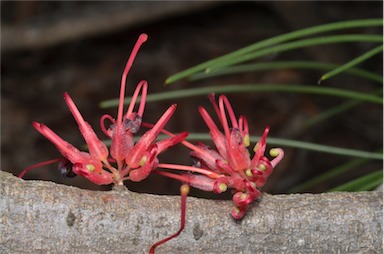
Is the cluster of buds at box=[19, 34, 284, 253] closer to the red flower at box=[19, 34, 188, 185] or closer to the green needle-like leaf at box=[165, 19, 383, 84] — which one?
the red flower at box=[19, 34, 188, 185]

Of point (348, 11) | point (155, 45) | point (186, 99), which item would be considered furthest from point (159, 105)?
point (348, 11)

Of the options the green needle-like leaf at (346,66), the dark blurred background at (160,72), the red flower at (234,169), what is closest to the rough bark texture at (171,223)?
the red flower at (234,169)

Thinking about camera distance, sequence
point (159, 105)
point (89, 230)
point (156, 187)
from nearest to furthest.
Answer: point (89, 230)
point (156, 187)
point (159, 105)

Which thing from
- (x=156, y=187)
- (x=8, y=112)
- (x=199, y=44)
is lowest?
(x=156, y=187)

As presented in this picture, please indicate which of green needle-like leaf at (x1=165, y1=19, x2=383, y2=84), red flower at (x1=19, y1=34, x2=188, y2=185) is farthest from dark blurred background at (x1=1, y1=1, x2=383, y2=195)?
red flower at (x1=19, y1=34, x2=188, y2=185)

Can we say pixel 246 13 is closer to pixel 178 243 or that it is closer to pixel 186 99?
pixel 186 99

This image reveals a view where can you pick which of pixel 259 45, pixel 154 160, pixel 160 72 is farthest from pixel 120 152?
pixel 160 72
